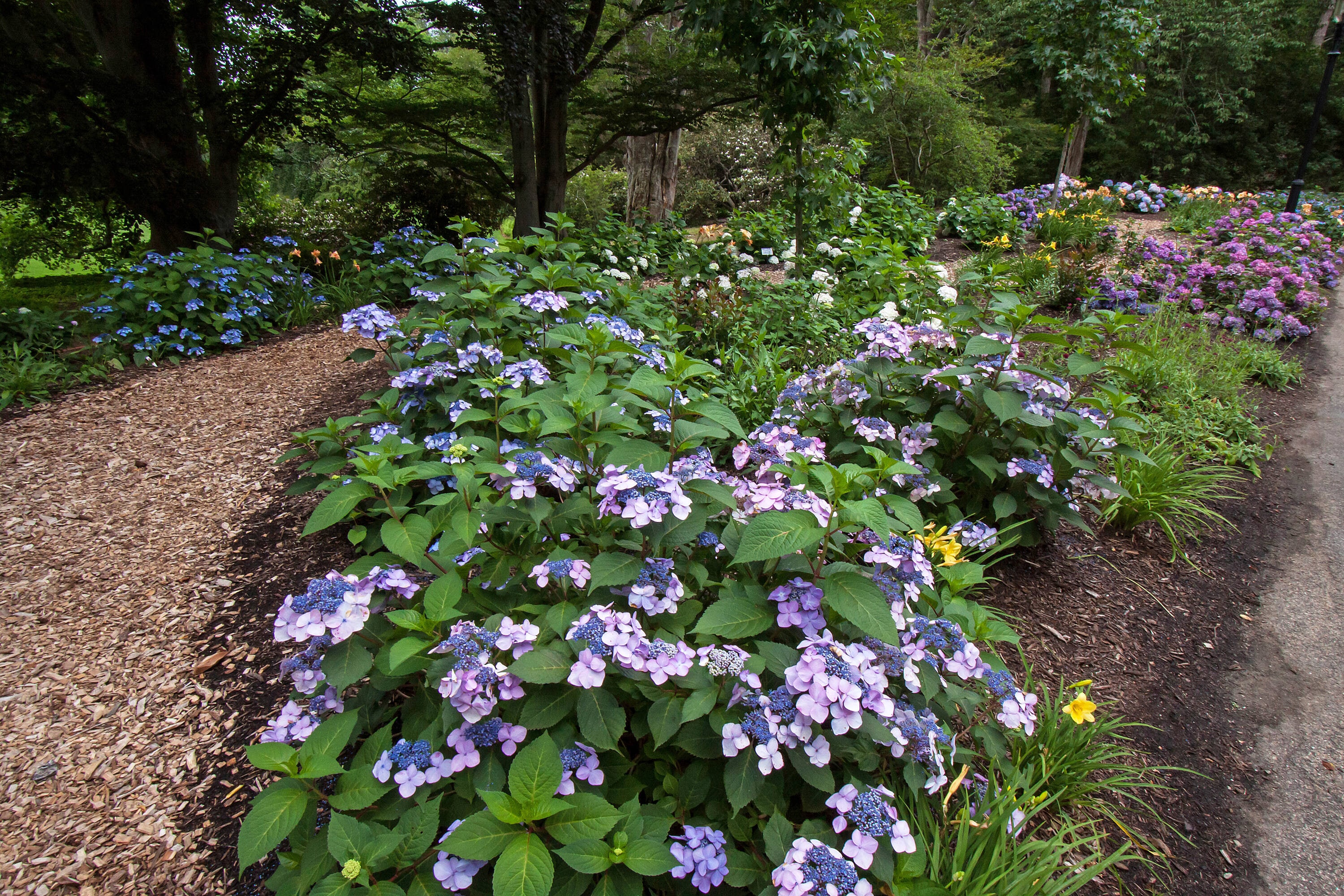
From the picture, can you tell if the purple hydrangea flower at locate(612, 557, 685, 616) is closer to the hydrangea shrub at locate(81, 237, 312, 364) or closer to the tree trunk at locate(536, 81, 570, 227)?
the hydrangea shrub at locate(81, 237, 312, 364)

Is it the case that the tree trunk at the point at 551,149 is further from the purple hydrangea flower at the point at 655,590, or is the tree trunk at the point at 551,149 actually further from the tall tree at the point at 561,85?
the purple hydrangea flower at the point at 655,590

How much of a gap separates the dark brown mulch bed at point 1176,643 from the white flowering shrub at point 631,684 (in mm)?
646

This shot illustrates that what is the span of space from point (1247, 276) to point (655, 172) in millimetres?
10208

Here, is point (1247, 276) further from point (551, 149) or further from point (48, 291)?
point (48, 291)

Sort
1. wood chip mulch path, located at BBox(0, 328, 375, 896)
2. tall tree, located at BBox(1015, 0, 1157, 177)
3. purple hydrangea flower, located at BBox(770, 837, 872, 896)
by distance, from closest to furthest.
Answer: purple hydrangea flower, located at BBox(770, 837, 872, 896), wood chip mulch path, located at BBox(0, 328, 375, 896), tall tree, located at BBox(1015, 0, 1157, 177)

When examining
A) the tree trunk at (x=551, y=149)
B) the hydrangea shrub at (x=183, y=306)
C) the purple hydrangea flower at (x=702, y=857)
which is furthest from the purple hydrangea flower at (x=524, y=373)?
the tree trunk at (x=551, y=149)

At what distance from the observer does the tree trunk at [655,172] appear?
13.1 metres

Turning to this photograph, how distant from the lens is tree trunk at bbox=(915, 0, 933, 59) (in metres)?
16.9

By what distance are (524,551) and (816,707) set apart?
0.91 m

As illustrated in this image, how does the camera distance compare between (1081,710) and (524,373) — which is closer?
(1081,710)

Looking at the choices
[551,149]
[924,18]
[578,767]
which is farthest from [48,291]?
[924,18]

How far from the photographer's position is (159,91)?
575cm

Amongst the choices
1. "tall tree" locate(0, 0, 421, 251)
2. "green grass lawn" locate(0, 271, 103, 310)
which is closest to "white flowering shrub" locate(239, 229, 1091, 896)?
"tall tree" locate(0, 0, 421, 251)

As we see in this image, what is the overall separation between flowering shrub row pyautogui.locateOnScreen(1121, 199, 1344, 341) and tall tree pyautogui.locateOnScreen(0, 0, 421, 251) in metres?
7.99
